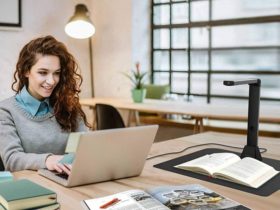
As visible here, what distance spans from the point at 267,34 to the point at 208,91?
→ 954mm

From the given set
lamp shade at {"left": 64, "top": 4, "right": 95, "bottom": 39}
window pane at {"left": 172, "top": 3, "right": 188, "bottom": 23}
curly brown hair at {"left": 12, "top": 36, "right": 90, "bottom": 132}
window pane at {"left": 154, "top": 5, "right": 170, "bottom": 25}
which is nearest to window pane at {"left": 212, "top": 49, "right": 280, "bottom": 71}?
window pane at {"left": 172, "top": 3, "right": 188, "bottom": 23}

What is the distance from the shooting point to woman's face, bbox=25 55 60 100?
5.78ft

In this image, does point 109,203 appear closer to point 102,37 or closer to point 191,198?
point 191,198

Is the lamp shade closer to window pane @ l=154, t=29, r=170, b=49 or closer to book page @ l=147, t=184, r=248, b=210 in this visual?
window pane @ l=154, t=29, r=170, b=49

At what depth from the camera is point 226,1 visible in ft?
14.5

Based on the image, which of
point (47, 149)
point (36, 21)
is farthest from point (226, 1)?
point (47, 149)

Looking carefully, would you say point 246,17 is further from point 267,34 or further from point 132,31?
point 132,31

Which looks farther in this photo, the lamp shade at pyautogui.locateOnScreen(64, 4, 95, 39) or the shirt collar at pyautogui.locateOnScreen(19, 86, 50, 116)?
the lamp shade at pyautogui.locateOnScreen(64, 4, 95, 39)

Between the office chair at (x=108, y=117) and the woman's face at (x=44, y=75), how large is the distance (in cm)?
130

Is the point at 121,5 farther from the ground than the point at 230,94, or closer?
farther from the ground

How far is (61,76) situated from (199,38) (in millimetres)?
3115

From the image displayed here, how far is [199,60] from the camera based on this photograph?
15.5ft

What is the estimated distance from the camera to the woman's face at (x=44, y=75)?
1.76 meters

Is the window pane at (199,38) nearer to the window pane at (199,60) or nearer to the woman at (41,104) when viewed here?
the window pane at (199,60)
